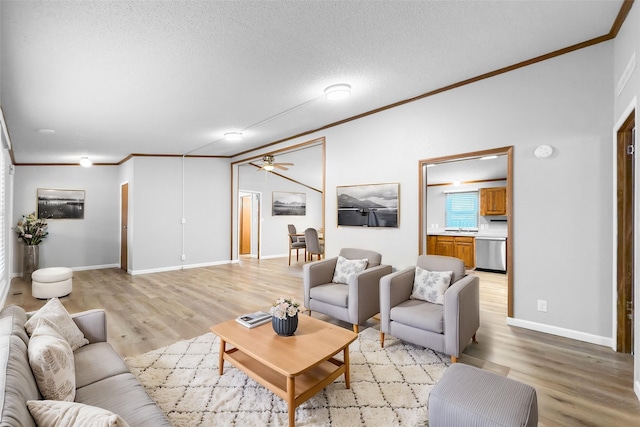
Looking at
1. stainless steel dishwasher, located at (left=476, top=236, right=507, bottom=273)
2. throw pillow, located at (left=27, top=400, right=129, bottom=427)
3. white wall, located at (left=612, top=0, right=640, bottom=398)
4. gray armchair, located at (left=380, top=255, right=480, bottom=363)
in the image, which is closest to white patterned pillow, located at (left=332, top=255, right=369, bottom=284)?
gray armchair, located at (left=380, top=255, right=480, bottom=363)

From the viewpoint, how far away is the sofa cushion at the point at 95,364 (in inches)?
67.6

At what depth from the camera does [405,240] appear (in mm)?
4094

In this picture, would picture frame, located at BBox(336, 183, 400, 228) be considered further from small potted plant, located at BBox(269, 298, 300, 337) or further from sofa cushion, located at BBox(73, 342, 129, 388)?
sofa cushion, located at BBox(73, 342, 129, 388)

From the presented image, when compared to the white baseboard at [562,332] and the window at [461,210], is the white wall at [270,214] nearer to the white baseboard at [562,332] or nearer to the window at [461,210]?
the window at [461,210]

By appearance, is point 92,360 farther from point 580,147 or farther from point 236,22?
point 580,147

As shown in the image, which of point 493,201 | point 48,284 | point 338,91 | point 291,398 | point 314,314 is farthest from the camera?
point 493,201

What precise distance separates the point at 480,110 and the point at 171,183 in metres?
6.25

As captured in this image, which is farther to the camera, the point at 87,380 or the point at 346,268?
the point at 346,268

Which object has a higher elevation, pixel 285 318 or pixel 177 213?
pixel 177 213

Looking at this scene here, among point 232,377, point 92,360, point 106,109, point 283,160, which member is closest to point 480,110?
point 232,377

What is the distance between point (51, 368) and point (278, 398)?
1.33 meters

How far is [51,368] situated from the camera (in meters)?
1.40

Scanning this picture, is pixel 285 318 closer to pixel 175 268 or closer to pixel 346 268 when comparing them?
pixel 346 268

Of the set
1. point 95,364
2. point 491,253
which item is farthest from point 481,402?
point 491,253
